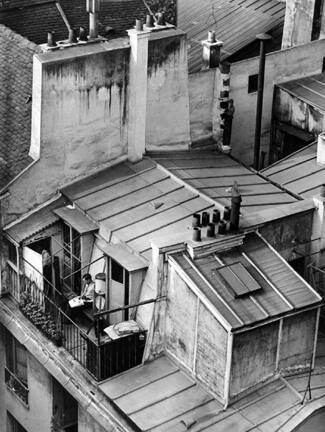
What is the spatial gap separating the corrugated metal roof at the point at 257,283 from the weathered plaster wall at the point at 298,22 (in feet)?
58.2

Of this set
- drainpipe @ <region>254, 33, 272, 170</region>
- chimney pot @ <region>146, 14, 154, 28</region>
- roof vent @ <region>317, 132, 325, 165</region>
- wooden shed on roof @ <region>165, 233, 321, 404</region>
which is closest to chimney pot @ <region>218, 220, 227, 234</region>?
wooden shed on roof @ <region>165, 233, 321, 404</region>

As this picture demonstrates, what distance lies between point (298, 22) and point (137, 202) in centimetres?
1599

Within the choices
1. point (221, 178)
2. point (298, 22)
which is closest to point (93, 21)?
point (221, 178)

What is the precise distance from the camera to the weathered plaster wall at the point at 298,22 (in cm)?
5872

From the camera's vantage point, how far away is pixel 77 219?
47.5m

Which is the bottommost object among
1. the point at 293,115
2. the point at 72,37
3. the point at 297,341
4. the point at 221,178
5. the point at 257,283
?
the point at 297,341

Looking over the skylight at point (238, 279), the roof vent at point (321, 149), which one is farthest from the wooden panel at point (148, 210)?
the roof vent at point (321, 149)

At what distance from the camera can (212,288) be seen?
138ft

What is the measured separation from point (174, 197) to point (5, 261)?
7.08m

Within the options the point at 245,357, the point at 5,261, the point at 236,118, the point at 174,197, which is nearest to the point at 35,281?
the point at 5,261

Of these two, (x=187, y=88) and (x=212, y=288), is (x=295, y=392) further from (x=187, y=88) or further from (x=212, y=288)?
(x=187, y=88)

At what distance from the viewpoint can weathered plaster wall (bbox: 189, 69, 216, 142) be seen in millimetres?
53000

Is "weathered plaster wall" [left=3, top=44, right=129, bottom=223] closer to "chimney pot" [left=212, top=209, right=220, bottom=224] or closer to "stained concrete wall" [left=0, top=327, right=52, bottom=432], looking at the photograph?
"stained concrete wall" [left=0, top=327, right=52, bottom=432]

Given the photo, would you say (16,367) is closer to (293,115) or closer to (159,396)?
(159,396)
